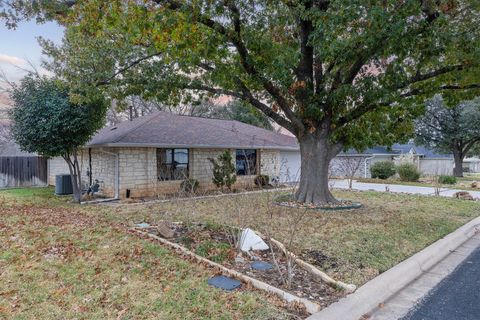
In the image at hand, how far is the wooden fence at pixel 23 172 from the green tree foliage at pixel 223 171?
9.81 m

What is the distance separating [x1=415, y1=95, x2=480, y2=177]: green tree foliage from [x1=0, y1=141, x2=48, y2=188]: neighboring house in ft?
89.9

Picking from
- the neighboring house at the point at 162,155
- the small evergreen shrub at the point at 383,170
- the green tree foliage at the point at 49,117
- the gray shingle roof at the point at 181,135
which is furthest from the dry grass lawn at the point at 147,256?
the small evergreen shrub at the point at 383,170

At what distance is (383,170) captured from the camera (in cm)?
2341

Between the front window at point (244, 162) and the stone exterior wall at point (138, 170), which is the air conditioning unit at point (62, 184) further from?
the front window at point (244, 162)

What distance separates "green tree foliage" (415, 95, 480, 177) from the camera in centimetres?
2647

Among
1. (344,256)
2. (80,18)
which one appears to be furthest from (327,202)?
(80,18)

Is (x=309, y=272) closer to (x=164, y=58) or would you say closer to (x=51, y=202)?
(x=164, y=58)

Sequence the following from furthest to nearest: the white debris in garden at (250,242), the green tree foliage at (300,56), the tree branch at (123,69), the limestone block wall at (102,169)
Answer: the limestone block wall at (102,169), the tree branch at (123,69), the green tree foliage at (300,56), the white debris in garden at (250,242)

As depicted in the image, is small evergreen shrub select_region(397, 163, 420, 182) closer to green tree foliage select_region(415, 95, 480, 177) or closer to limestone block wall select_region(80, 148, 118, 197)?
green tree foliage select_region(415, 95, 480, 177)

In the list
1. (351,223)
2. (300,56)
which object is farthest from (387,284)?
(300,56)

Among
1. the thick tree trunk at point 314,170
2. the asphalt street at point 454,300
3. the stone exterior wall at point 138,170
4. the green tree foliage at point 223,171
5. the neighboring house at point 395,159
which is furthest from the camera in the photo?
the neighboring house at point 395,159

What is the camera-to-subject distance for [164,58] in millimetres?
A: 10258

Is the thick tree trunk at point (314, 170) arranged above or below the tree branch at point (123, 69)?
below

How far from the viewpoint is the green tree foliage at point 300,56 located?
804 cm
